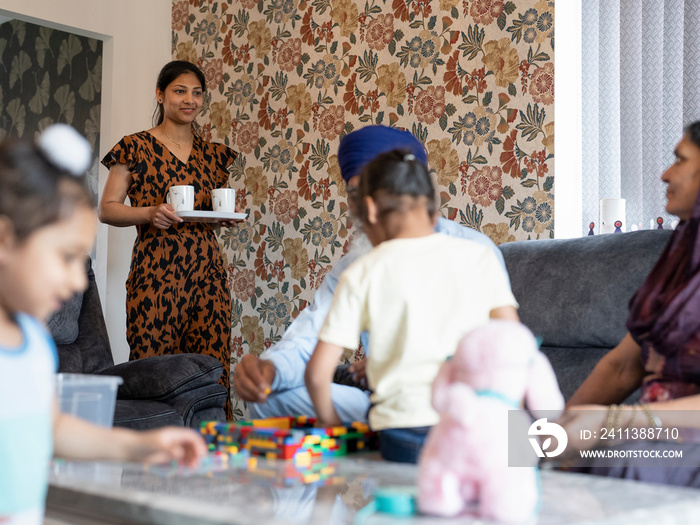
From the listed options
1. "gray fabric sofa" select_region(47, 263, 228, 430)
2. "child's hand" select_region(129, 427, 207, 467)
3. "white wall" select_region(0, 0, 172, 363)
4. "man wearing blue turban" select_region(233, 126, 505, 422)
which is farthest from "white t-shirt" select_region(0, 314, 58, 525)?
"white wall" select_region(0, 0, 172, 363)

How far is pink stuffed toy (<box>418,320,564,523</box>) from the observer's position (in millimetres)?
800

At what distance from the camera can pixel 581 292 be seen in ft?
6.62

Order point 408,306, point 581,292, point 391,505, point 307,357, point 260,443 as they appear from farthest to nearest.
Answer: point 581,292 < point 307,357 < point 260,443 < point 408,306 < point 391,505

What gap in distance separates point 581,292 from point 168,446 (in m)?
1.41

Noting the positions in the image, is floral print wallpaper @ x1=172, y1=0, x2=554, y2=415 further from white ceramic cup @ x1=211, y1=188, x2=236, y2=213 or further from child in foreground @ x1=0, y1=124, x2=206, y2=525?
child in foreground @ x1=0, y1=124, x2=206, y2=525

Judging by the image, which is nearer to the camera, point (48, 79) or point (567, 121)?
point (567, 121)

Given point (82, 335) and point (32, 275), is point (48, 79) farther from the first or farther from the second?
point (32, 275)

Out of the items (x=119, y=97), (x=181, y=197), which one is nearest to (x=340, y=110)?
(x=181, y=197)

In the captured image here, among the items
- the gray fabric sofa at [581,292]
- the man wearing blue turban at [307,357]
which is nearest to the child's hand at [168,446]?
the man wearing blue turban at [307,357]

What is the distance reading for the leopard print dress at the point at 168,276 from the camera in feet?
10.1

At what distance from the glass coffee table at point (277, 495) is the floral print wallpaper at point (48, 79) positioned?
438cm

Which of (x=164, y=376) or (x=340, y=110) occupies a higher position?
(x=340, y=110)

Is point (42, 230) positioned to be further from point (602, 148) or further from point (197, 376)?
point (602, 148)

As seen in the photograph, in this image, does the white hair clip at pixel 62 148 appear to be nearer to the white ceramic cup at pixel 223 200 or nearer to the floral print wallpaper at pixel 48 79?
the white ceramic cup at pixel 223 200
